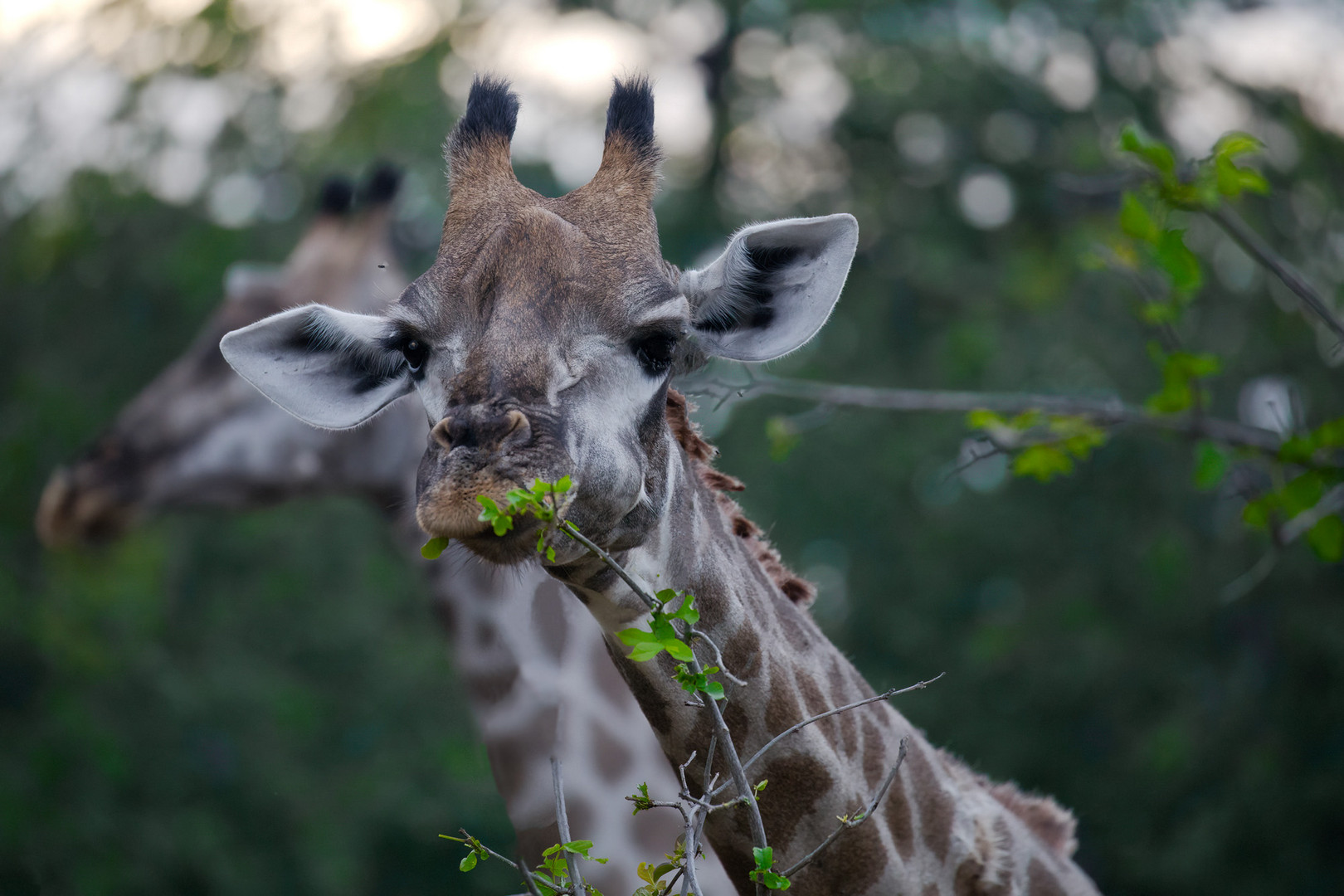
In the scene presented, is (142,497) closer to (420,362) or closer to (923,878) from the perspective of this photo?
(420,362)

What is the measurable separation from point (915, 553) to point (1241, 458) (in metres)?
7.57

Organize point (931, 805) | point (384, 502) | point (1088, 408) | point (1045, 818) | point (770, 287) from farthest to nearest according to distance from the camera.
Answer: point (384, 502) → point (1088, 408) → point (1045, 818) → point (931, 805) → point (770, 287)

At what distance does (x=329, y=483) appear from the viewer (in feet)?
16.5

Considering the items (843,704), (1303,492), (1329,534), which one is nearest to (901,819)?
(843,704)

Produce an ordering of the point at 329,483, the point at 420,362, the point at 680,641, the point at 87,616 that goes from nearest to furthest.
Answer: the point at 680,641, the point at 420,362, the point at 329,483, the point at 87,616

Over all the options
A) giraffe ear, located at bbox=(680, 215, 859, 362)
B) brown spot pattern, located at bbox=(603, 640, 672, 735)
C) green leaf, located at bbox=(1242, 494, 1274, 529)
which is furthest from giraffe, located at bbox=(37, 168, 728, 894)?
green leaf, located at bbox=(1242, 494, 1274, 529)

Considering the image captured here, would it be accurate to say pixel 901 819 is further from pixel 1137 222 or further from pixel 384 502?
pixel 384 502

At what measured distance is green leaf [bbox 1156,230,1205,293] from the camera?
10.2 feet

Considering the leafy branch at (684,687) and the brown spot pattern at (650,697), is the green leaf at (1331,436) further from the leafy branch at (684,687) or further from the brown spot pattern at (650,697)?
the brown spot pattern at (650,697)

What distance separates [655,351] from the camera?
2.46 metres

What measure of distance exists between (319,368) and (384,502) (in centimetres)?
236

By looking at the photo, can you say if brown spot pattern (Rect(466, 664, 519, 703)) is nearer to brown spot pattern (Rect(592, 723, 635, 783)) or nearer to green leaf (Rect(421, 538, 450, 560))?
brown spot pattern (Rect(592, 723, 635, 783))

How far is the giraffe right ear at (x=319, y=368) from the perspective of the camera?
8.63 ft

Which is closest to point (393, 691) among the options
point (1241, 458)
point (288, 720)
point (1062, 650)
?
point (288, 720)
